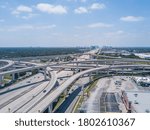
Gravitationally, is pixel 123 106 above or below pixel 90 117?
below

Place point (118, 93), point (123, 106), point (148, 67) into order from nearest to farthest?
point (123, 106)
point (118, 93)
point (148, 67)

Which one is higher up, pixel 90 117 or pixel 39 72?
pixel 90 117

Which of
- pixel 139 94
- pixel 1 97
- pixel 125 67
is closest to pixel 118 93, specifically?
pixel 139 94

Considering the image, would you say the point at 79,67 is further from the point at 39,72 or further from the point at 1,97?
the point at 1,97

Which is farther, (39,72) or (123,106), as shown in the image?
(39,72)

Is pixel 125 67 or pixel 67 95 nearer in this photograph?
pixel 67 95

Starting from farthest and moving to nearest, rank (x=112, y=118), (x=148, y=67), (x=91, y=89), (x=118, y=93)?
(x=148, y=67) < (x=91, y=89) < (x=118, y=93) < (x=112, y=118)

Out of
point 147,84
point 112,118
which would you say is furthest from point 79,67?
point 112,118

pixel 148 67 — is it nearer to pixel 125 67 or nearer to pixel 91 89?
pixel 125 67

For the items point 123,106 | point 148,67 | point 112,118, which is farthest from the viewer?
point 148,67
